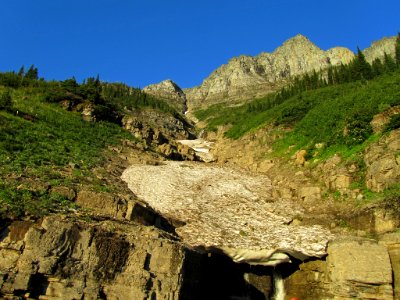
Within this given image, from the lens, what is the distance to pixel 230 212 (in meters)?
21.1

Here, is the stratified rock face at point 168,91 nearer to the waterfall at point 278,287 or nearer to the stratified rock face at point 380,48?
the stratified rock face at point 380,48

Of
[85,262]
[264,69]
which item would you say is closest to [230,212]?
[85,262]

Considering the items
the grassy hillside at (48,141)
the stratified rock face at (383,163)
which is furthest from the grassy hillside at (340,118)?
the grassy hillside at (48,141)

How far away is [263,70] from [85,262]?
167132 millimetres

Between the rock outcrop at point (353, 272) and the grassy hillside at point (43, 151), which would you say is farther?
the grassy hillside at point (43, 151)

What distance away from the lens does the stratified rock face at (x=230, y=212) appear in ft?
55.3

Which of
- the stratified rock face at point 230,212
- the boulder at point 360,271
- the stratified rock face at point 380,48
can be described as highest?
the stratified rock face at point 380,48

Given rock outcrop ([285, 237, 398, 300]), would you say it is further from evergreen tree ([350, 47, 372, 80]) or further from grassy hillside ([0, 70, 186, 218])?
evergreen tree ([350, 47, 372, 80])

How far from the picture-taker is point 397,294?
13602mm

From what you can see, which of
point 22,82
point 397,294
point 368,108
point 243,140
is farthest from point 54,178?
point 22,82

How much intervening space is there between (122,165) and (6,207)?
47.9 ft

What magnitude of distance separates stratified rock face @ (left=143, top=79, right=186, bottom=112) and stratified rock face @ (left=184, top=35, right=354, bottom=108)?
5.42m

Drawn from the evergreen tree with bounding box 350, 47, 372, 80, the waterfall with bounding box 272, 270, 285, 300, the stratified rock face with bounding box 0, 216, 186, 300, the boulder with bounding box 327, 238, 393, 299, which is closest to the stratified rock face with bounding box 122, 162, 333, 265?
the boulder with bounding box 327, 238, 393, 299

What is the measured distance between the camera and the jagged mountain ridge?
147 metres
